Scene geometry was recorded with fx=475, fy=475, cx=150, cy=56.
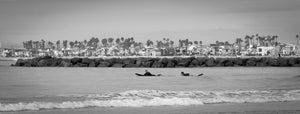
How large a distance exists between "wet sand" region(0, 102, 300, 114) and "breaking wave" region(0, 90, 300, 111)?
0.54m

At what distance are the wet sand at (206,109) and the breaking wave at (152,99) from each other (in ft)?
1.77

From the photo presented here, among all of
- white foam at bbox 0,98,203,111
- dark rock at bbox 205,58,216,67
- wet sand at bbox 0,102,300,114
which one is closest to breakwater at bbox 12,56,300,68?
dark rock at bbox 205,58,216,67

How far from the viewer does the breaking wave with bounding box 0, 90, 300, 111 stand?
12.6 metres

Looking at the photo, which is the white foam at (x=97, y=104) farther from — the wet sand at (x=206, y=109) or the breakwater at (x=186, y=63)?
the breakwater at (x=186, y=63)

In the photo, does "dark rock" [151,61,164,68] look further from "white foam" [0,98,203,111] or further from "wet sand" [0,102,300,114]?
"wet sand" [0,102,300,114]

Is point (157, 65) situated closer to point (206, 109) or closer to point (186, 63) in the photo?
point (186, 63)

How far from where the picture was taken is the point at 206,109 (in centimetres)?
1230

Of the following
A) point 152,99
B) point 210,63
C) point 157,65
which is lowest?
point 152,99

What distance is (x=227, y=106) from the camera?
42.9ft

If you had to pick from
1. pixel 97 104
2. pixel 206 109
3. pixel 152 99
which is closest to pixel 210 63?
pixel 152 99

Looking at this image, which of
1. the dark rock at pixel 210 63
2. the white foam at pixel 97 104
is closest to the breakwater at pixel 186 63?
the dark rock at pixel 210 63

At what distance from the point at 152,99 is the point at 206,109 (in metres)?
2.06

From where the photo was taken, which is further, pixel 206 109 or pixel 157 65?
pixel 157 65

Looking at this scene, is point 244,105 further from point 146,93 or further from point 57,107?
point 57,107
